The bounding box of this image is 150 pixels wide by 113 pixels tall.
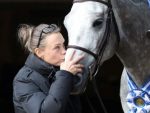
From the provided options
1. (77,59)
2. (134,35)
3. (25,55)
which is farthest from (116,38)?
(25,55)

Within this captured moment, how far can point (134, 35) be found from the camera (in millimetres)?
2830

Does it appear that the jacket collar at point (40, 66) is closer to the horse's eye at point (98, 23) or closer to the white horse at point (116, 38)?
the white horse at point (116, 38)

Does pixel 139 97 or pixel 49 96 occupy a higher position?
pixel 49 96

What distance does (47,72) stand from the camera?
9.30 ft

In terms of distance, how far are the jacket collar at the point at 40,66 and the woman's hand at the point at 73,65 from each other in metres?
0.15

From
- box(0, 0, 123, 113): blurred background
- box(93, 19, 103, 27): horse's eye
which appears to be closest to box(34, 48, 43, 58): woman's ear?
box(93, 19, 103, 27): horse's eye

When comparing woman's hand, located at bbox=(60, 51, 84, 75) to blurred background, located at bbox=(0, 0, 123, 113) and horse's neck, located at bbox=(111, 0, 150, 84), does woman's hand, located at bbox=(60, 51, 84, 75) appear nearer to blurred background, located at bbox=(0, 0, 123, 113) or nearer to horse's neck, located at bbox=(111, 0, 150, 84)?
horse's neck, located at bbox=(111, 0, 150, 84)

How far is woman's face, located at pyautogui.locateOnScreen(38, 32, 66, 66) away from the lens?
2.79 metres

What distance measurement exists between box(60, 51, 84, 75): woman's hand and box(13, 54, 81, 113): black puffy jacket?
0.02 meters

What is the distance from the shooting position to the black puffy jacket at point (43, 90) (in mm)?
2637

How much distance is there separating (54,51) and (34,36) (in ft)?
0.45

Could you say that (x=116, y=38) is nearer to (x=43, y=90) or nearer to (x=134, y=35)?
(x=134, y=35)

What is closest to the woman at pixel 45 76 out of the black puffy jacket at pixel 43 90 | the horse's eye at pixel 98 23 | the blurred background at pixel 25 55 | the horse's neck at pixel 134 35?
the black puffy jacket at pixel 43 90

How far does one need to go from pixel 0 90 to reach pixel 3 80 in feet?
0.36
